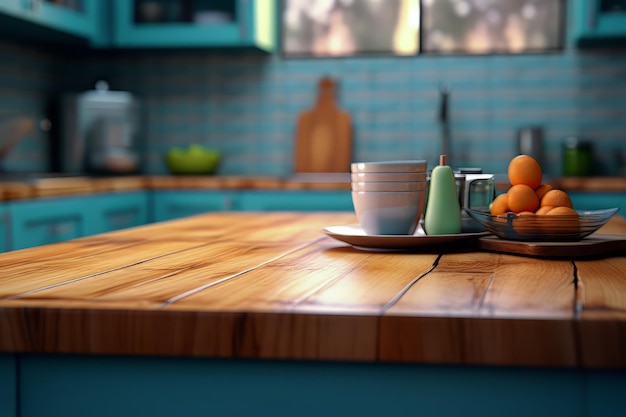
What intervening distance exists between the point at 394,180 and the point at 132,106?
258 centimetres

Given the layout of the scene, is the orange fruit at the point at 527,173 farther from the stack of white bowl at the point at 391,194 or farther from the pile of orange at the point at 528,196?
the stack of white bowl at the point at 391,194

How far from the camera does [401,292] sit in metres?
0.81

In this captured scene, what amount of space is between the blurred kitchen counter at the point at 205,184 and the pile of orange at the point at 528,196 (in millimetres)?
1574

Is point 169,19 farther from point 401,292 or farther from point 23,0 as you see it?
point 401,292

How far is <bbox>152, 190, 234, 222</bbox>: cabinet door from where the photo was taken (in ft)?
10.9

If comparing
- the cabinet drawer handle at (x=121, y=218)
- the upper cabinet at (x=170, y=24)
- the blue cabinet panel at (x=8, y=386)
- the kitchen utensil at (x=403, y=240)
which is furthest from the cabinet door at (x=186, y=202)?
the blue cabinet panel at (x=8, y=386)

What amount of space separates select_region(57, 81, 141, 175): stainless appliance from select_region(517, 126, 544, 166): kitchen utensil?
1729 mm

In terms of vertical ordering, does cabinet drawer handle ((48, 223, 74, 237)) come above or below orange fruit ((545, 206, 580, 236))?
below

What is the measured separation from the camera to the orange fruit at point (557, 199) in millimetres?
1201

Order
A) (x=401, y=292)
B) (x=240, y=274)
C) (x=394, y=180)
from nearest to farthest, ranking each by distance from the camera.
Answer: (x=401, y=292) < (x=240, y=274) < (x=394, y=180)

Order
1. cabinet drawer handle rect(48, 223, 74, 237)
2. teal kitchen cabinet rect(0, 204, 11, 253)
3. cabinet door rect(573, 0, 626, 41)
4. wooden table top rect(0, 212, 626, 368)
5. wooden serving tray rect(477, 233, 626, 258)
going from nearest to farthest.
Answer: wooden table top rect(0, 212, 626, 368) → wooden serving tray rect(477, 233, 626, 258) → teal kitchen cabinet rect(0, 204, 11, 253) → cabinet drawer handle rect(48, 223, 74, 237) → cabinet door rect(573, 0, 626, 41)

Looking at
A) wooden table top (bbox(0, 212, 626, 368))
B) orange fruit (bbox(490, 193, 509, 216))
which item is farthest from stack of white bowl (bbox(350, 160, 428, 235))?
wooden table top (bbox(0, 212, 626, 368))

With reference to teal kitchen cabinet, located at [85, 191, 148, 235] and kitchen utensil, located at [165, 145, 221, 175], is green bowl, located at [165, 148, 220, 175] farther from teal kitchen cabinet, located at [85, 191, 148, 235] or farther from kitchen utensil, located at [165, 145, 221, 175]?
teal kitchen cabinet, located at [85, 191, 148, 235]

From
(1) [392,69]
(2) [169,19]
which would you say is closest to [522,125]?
(1) [392,69]
